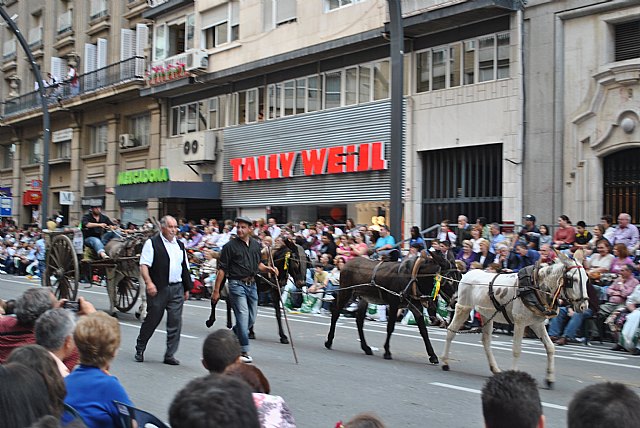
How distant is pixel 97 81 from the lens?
4012cm

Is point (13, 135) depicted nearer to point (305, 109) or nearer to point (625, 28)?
point (305, 109)

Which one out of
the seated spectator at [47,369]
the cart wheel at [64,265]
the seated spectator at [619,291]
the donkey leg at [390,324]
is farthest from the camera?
the cart wheel at [64,265]

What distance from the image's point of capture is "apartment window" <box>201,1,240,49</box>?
104ft

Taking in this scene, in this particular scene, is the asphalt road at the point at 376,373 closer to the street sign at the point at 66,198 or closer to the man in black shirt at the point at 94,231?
the man in black shirt at the point at 94,231

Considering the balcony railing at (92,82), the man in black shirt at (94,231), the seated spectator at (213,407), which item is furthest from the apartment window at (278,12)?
the seated spectator at (213,407)

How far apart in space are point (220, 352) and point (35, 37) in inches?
1898

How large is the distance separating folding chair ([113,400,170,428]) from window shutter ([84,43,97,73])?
3943 cm

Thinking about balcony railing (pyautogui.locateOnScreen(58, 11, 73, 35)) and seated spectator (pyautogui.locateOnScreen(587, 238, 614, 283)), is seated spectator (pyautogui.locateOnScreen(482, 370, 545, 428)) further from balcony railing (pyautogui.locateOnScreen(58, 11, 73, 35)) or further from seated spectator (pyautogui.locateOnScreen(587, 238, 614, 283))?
balcony railing (pyautogui.locateOnScreen(58, 11, 73, 35))

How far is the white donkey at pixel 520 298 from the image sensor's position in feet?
31.9

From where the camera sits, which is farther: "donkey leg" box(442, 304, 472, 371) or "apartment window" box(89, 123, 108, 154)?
"apartment window" box(89, 123, 108, 154)

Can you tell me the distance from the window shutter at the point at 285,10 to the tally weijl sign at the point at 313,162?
15.9 feet

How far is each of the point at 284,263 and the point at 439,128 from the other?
34.2ft

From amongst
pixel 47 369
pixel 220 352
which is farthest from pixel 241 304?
pixel 47 369

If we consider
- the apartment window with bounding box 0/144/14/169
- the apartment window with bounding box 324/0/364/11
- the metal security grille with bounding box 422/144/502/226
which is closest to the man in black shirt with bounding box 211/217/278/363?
the metal security grille with bounding box 422/144/502/226
